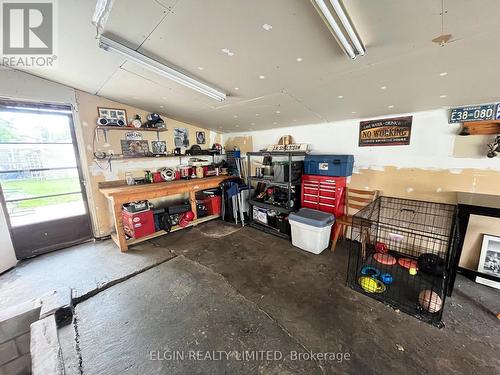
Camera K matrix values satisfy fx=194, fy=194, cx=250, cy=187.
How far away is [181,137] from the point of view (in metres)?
4.18

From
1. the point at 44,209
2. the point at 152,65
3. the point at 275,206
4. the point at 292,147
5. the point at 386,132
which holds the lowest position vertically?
the point at 275,206

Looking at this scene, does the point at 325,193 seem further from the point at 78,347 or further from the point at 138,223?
the point at 78,347

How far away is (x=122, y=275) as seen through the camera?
2305 millimetres

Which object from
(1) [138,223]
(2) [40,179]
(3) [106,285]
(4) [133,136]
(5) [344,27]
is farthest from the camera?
(4) [133,136]

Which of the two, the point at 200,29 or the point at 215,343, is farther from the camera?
the point at 215,343

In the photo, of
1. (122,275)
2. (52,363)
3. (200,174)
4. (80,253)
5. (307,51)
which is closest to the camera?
(52,363)

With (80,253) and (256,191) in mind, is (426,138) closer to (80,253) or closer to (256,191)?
(256,191)

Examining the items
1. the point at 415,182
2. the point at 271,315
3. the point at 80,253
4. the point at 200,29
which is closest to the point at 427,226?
the point at 415,182

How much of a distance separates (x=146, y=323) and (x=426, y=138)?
3563mm

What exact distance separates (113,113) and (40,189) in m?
1.54

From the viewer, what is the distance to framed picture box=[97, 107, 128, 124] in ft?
10.3

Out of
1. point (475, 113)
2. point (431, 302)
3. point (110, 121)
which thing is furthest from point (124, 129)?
point (475, 113)

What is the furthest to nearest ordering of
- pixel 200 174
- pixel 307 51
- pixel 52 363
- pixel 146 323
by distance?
pixel 200 174 < pixel 146 323 < pixel 307 51 < pixel 52 363

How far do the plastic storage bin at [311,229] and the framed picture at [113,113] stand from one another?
3287 mm
